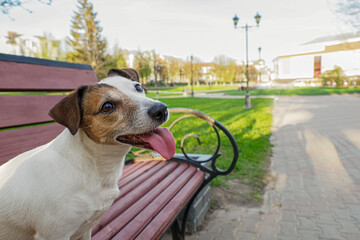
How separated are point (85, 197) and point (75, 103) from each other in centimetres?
51

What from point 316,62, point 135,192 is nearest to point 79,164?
point 135,192

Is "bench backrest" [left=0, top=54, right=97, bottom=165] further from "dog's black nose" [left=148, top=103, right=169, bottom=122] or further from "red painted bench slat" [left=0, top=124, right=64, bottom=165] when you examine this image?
"dog's black nose" [left=148, top=103, right=169, bottom=122]

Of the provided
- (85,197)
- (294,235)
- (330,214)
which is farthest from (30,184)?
(330,214)

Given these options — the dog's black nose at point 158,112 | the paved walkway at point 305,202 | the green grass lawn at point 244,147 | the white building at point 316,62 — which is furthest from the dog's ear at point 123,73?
the white building at point 316,62

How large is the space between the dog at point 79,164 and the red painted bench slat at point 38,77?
1066 millimetres

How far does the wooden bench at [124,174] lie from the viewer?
1.72 metres

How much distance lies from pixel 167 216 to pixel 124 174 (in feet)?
3.40

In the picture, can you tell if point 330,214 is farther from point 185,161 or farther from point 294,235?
point 185,161

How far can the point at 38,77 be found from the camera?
230 centimetres

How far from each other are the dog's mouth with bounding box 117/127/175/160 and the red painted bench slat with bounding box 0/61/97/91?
4.67 feet

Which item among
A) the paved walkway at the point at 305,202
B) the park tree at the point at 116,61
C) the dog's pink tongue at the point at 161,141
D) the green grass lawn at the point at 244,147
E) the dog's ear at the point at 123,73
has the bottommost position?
the paved walkway at the point at 305,202

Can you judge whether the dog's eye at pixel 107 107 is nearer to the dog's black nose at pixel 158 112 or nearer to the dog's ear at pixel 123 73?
the dog's black nose at pixel 158 112

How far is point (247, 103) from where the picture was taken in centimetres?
1414

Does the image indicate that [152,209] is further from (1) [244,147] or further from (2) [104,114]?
(1) [244,147]
